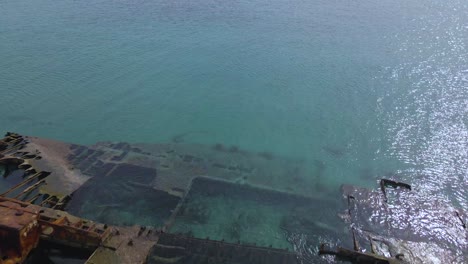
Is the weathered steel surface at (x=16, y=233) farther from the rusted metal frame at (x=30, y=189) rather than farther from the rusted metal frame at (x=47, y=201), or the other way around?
the rusted metal frame at (x=30, y=189)

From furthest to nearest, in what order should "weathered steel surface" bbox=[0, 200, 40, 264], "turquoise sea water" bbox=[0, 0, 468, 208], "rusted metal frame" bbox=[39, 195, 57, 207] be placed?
"turquoise sea water" bbox=[0, 0, 468, 208]
"rusted metal frame" bbox=[39, 195, 57, 207]
"weathered steel surface" bbox=[0, 200, 40, 264]

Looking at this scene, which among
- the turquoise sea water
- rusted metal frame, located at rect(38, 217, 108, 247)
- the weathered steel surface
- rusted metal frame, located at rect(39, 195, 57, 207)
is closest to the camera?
the weathered steel surface

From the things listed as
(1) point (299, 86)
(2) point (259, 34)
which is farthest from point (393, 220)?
(2) point (259, 34)

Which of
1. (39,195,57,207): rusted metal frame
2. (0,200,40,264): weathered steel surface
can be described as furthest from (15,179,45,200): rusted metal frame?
(0,200,40,264): weathered steel surface

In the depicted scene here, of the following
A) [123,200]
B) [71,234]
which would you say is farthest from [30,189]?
[71,234]

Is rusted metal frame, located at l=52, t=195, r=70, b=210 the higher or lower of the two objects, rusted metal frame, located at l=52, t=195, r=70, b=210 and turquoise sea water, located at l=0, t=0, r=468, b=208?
the lower

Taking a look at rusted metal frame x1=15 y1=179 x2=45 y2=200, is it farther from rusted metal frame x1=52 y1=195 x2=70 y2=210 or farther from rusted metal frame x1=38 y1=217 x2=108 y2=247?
rusted metal frame x1=38 y1=217 x2=108 y2=247

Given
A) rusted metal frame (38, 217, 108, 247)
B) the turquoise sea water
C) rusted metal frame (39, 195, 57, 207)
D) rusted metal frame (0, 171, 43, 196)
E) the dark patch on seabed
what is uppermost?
the turquoise sea water
